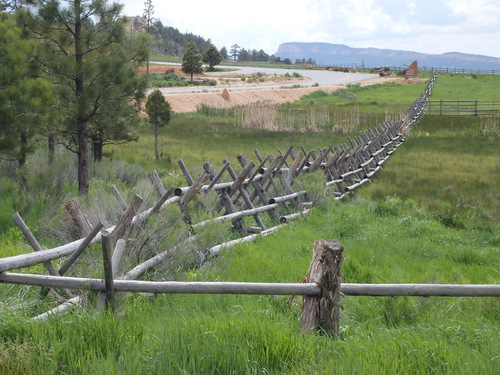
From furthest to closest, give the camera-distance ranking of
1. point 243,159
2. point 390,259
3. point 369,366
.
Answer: point 243,159
point 390,259
point 369,366

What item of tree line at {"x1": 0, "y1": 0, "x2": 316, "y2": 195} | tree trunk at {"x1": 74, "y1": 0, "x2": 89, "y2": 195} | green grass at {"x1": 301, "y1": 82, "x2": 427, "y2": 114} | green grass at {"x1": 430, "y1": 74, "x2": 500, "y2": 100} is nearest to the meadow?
tree trunk at {"x1": 74, "y1": 0, "x2": 89, "y2": 195}

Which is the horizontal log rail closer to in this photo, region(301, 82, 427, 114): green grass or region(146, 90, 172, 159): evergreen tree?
region(146, 90, 172, 159): evergreen tree

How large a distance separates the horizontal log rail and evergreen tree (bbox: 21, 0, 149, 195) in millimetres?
6824

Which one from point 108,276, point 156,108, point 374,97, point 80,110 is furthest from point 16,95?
point 374,97

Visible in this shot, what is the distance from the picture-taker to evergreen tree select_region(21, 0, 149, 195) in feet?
35.6

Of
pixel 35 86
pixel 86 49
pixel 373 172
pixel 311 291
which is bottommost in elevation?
pixel 373 172

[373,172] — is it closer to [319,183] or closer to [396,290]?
[319,183]

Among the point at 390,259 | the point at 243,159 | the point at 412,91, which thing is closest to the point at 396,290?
the point at 390,259

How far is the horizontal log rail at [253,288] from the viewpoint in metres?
4.00

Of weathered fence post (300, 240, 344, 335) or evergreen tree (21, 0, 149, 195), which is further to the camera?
evergreen tree (21, 0, 149, 195)

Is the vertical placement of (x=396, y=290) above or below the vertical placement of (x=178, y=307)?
above

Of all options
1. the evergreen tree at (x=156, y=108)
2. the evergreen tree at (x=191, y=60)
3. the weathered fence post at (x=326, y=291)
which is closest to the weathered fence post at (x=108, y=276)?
the weathered fence post at (x=326, y=291)

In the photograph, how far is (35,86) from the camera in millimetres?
9383

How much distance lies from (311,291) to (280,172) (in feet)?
20.7
